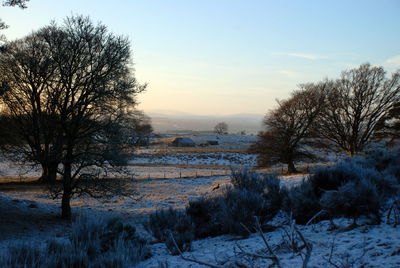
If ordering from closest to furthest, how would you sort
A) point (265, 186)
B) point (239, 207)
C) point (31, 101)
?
point (239, 207)
point (265, 186)
point (31, 101)

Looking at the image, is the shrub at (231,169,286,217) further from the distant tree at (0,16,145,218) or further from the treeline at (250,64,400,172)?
the treeline at (250,64,400,172)

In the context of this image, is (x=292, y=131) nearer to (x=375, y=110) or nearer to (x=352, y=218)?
(x=375, y=110)

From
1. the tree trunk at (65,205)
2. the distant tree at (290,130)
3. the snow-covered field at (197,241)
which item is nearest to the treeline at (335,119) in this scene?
the distant tree at (290,130)

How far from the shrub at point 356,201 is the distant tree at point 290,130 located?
28.8 metres

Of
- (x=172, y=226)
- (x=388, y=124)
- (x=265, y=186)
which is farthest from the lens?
(x=388, y=124)

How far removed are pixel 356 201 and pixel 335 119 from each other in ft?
97.8

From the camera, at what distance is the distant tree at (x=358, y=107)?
34125 mm

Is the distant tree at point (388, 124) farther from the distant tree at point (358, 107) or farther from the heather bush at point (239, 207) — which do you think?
the heather bush at point (239, 207)

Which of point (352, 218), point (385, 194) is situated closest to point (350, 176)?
point (385, 194)

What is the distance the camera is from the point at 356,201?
6551 millimetres

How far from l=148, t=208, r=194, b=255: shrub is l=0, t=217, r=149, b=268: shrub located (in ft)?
2.28

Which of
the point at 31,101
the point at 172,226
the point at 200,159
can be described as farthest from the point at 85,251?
the point at 200,159

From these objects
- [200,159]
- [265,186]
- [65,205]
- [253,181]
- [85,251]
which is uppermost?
[253,181]

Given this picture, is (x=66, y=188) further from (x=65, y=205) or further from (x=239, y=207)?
(x=239, y=207)
